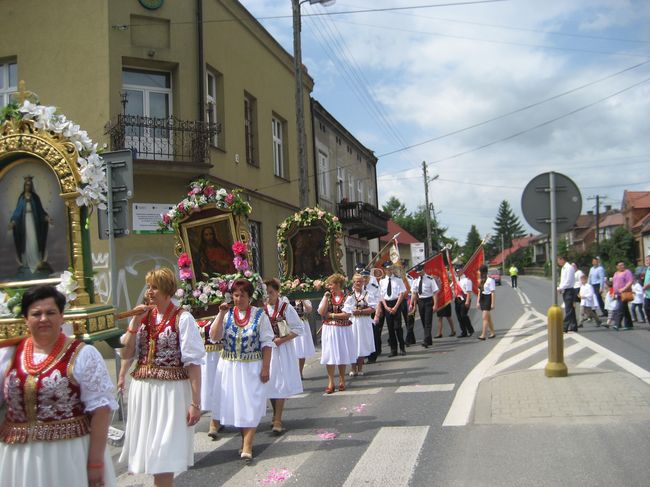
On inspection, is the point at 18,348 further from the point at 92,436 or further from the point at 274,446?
the point at 274,446

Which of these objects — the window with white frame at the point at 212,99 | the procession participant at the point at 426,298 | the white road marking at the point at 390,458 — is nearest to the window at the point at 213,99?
the window with white frame at the point at 212,99

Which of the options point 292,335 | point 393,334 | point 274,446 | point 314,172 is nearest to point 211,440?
point 274,446

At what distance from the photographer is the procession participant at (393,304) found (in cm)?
1316

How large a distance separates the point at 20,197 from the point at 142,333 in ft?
11.0

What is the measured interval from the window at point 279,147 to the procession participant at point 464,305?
805 centimetres

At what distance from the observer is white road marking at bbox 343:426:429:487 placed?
5117 millimetres

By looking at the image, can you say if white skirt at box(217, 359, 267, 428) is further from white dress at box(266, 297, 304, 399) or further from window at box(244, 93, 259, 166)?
window at box(244, 93, 259, 166)

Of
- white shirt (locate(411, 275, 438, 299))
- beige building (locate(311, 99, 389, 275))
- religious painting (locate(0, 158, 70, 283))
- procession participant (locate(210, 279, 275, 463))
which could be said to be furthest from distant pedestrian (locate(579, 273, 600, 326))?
religious painting (locate(0, 158, 70, 283))

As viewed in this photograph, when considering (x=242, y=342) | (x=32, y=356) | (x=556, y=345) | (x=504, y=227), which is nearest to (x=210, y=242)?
(x=242, y=342)

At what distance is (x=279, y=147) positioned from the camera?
22.5 meters

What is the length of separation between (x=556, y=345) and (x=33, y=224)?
687cm

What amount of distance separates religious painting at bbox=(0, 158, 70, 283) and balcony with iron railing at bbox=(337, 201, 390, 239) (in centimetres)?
2345

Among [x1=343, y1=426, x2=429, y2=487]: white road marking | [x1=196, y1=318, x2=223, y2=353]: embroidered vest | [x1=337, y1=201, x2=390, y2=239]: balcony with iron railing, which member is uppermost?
[x1=337, y1=201, x2=390, y2=239]: balcony with iron railing

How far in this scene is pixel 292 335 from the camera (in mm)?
7594
